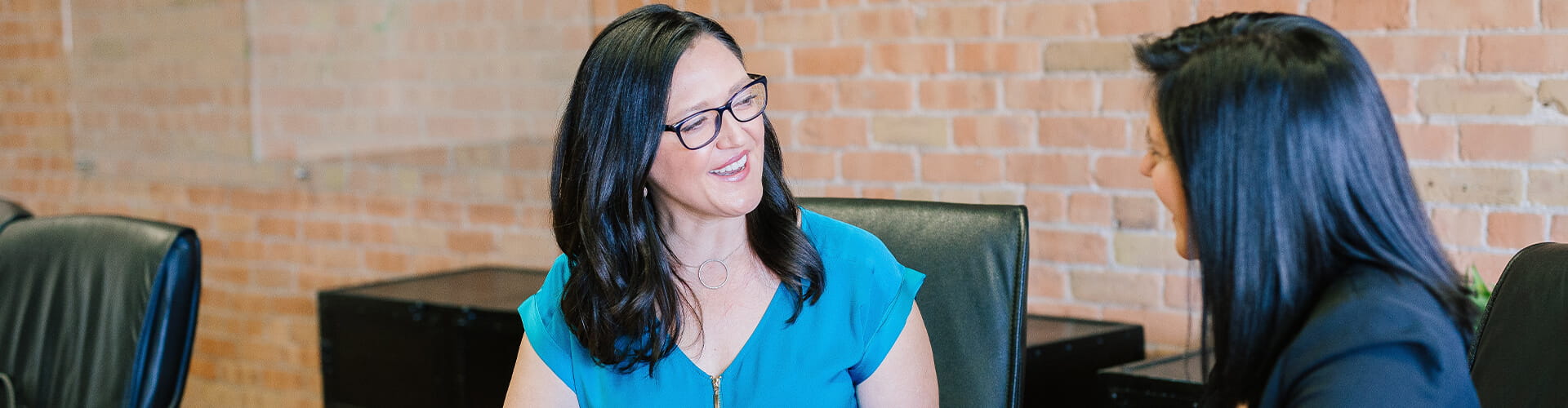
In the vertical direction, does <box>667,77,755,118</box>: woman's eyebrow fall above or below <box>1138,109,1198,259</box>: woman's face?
above

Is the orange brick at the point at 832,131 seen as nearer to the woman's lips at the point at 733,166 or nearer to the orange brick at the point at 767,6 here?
the orange brick at the point at 767,6

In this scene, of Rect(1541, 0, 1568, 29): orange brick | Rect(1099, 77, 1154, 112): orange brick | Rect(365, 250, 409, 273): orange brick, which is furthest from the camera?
Rect(365, 250, 409, 273): orange brick

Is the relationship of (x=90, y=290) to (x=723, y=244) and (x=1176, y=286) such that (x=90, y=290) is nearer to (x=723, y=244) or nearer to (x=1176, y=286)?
(x=723, y=244)

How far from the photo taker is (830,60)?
2.68 m

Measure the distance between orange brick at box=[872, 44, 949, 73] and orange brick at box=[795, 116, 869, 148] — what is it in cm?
12

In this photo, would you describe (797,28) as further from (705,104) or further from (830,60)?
(705,104)

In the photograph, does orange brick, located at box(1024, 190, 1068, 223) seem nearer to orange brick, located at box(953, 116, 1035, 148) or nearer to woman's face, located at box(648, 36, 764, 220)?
orange brick, located at box(953, 116, 1035, 148)

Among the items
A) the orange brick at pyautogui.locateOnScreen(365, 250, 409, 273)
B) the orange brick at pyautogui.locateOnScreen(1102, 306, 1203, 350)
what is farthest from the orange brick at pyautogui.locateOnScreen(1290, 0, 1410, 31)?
the orange brick at pyautogui.locateOnScreen(365, 250, 409, 273)

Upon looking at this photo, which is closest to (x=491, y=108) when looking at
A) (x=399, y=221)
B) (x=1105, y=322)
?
(x=399, y=221)

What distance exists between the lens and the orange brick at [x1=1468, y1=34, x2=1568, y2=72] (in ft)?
6.44

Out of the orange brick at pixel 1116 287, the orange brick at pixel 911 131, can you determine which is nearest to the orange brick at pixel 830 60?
the orange brick at pixel 911 131

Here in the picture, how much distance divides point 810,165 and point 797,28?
0.27 metres

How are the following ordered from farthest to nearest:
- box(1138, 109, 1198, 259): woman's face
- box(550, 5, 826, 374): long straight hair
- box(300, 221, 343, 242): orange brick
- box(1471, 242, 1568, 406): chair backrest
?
box(300, 221, 343, 242): orange brick → box(550, 5, 826, 374): long straight hair → box(1471, 242, 1568, 406): chair backrest → box(1138, 109, 1198, 259): woman's face

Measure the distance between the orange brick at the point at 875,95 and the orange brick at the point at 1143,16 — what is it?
40 centimetres
